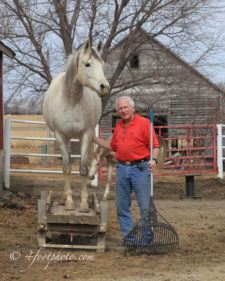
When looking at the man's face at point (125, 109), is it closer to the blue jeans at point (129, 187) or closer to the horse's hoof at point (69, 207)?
the blue jeans at point (129, 187)

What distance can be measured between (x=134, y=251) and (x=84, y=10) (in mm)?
10475

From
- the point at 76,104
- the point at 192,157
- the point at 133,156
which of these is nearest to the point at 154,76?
the point at 192,157

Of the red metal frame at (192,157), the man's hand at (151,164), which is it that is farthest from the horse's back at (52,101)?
the red metal frame at (192,157)

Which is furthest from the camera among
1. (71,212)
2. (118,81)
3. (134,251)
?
(118,81)

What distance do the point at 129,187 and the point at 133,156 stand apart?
382 mm

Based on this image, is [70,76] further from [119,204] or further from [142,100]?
[142,100]

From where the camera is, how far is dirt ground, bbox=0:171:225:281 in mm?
3893

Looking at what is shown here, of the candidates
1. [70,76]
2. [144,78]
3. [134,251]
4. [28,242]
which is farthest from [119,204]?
[144,78]

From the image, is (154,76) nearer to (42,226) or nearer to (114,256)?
(42,226)

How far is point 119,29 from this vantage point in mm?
14195

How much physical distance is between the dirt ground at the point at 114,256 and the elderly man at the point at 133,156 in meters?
0.69

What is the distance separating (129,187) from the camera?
16.4ft

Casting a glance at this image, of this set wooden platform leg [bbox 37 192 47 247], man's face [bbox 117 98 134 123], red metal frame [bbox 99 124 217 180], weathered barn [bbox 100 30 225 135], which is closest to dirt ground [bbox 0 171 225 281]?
wooden platform leg [bbox 37 192 47 247]

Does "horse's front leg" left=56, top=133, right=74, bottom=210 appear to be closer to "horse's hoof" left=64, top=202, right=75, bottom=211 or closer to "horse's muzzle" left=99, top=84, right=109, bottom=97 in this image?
"horse's hoof" left=64, top=202, right=75, bottom=211
